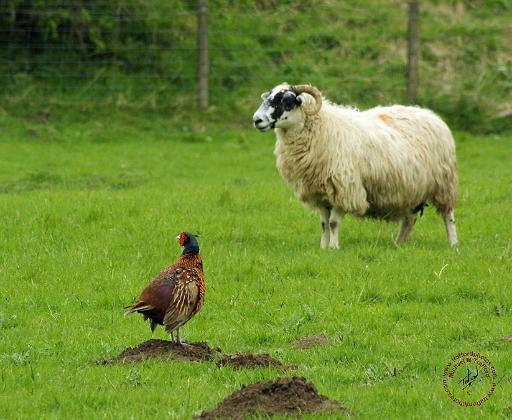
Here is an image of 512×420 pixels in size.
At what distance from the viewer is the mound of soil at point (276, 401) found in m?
7.20

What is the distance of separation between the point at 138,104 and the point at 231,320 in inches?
608

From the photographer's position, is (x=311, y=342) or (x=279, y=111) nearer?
(x=311, y=342)

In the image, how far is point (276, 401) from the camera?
7.30 m

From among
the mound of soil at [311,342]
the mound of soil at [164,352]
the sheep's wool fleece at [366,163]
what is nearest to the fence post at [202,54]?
the sheep's wool fleece at [366,163]

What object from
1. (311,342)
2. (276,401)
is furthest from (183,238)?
(276,401)

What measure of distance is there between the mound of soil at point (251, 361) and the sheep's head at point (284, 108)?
5674mm

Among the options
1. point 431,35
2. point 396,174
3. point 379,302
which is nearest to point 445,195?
point 396,174

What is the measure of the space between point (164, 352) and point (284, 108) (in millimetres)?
5950

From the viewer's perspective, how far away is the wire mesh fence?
82.9ft

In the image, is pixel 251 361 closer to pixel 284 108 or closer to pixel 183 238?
pixel 183 238

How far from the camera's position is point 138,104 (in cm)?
2503

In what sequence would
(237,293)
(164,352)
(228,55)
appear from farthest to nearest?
1. (228,55)
2. (237,293)
3. (164,352)

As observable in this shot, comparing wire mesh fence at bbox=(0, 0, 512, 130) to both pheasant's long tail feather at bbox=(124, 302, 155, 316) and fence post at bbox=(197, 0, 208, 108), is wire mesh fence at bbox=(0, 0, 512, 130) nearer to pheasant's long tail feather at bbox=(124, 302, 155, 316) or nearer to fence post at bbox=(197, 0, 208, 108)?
fence post at bbox=(197, 0, 208, 108)

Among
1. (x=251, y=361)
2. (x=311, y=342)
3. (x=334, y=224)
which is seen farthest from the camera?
(x=334, y=224)
